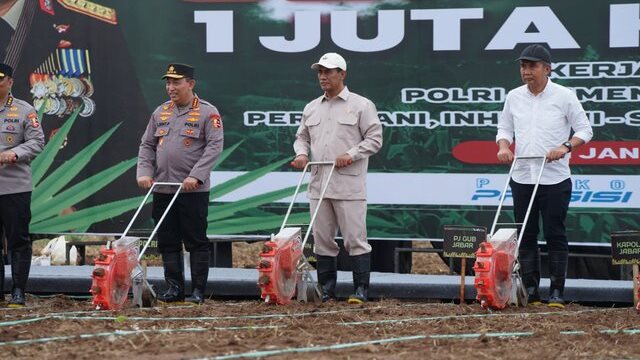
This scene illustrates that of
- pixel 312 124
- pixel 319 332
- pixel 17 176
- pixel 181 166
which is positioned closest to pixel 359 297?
pixel 312 124

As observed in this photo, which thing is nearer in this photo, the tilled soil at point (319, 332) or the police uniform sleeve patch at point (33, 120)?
the tilled soil at point (319, 332)

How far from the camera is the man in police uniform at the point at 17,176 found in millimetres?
8211

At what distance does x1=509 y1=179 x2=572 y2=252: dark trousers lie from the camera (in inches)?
312

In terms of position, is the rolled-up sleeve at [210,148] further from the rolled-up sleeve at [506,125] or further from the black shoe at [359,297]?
the rolled-up sleeve at [506,125]

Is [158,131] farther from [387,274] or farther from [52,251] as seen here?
[52,251]

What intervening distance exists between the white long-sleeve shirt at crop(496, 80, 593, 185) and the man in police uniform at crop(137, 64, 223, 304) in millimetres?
2069

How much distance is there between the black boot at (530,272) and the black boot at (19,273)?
11.1 ft

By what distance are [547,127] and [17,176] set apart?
360cm

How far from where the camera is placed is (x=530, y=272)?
816 centimetres

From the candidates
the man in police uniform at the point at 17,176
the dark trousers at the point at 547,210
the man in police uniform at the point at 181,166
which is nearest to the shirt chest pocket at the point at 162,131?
the man in police uniform at the point at 181,166

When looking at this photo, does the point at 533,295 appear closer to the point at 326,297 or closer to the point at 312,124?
the point at 326,297

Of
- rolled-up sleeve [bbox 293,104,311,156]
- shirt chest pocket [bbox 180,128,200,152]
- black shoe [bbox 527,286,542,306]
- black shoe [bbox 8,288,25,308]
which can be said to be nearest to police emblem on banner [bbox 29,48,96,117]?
shirt chest pocket [bbox 180,128,200,152]

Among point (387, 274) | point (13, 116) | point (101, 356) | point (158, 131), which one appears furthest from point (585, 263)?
point (101, 356)

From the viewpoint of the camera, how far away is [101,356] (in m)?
5.71
